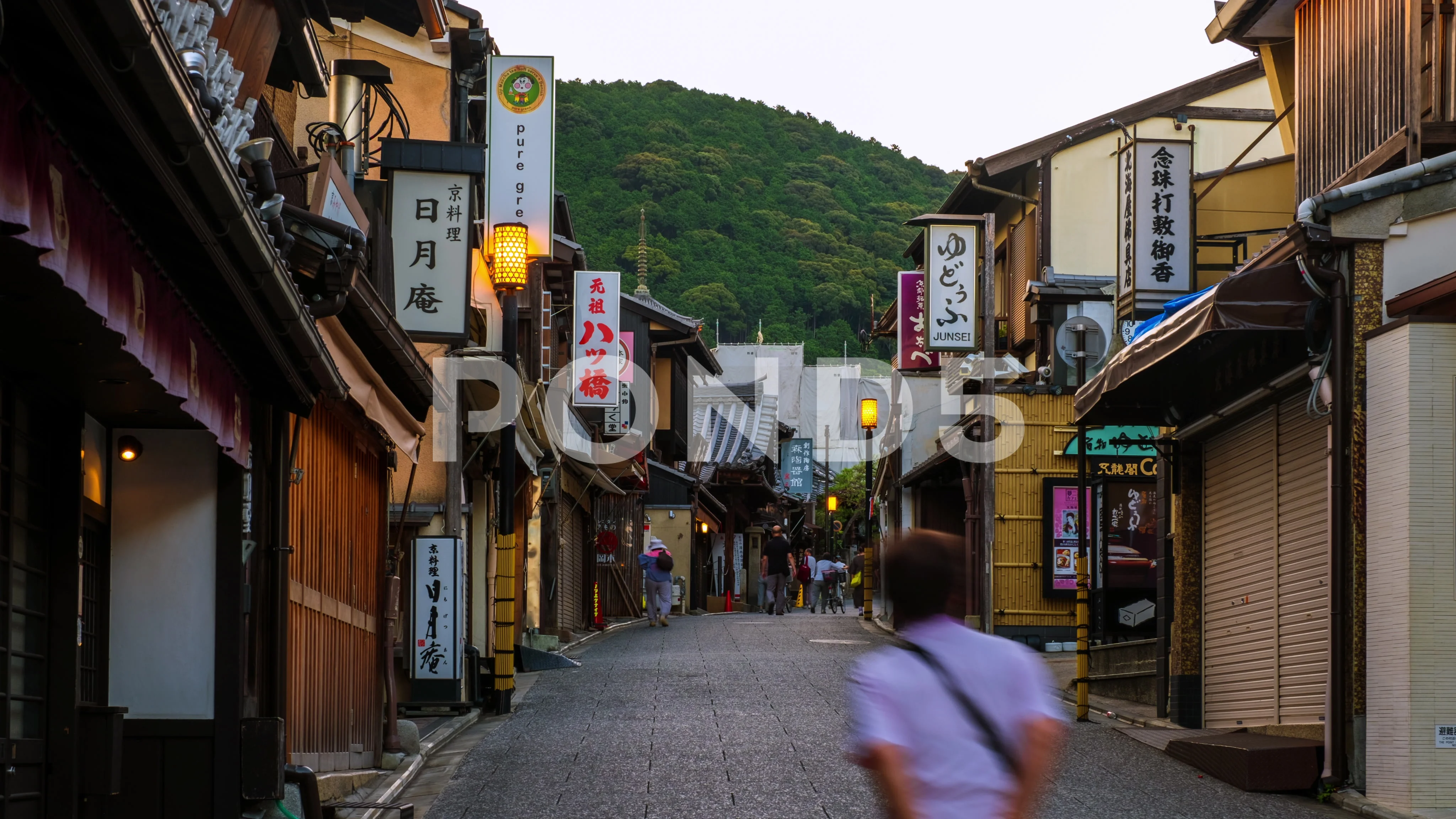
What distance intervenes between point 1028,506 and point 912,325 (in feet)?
21.2

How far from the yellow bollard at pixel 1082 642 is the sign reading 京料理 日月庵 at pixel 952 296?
9872mm

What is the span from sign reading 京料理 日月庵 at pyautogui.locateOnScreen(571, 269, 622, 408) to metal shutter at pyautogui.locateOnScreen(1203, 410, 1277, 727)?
14900mm

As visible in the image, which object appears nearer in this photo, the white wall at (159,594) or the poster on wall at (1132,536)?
the white wall at (159,594)

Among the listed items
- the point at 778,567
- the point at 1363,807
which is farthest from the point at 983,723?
the point at 778,567

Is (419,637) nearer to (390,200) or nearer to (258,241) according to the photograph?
(390,200)

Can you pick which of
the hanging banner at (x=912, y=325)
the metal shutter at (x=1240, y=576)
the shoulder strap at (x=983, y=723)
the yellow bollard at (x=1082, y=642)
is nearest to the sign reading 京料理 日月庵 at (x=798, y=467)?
the hanging banner at (x=912, y=325)

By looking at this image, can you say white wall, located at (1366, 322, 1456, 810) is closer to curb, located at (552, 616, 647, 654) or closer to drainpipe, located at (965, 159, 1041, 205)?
curb, located at (552, 616, 647, 654)

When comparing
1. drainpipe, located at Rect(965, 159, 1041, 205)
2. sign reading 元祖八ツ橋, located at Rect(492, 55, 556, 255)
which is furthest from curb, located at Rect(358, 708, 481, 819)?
drainpipe, located at Rect(965, 159, 1041, 205)

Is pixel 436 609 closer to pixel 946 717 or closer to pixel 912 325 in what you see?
pixel 946 717

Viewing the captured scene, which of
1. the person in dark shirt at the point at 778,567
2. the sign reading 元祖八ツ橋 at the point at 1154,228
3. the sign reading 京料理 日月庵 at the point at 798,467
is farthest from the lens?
the sign reading 京料理 日月庵 at the point at 798,467

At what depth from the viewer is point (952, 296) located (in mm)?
25938

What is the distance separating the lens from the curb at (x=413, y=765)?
10.7 meters

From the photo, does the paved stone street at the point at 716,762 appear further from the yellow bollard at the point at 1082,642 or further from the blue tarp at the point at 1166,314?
the blue tarp at the point at 1166,314

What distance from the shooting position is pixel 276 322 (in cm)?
774
